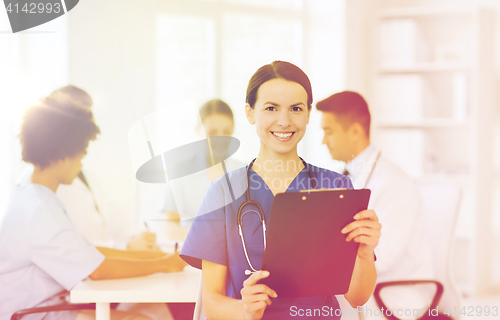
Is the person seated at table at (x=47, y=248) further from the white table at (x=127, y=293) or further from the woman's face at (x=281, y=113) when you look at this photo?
the woman's face at (x=281, y=113)

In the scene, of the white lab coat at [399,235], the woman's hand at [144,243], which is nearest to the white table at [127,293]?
the woman's hand at [144,243]

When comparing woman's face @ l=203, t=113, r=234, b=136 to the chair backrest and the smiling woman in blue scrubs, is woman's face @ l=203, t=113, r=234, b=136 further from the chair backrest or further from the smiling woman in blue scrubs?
the chair backrest

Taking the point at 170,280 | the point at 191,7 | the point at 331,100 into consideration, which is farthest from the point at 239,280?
the point at 191,7

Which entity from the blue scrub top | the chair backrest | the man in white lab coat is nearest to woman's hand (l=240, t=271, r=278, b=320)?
the blue scrub top

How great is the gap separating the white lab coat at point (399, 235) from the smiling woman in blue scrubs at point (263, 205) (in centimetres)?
50

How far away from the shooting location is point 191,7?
2.80m

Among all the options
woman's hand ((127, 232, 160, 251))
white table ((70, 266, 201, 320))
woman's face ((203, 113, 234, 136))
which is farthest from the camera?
woman's face ((203, 113, 234, 136))

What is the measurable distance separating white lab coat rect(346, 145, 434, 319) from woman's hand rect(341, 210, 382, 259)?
2.07 ft

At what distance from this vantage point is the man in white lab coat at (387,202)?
4.98 feet

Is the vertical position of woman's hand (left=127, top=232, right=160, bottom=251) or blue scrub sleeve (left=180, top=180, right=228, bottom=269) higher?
blue scrub sleeve (left=180, top=180, right=228, bottom=269)

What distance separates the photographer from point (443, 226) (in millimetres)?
1666

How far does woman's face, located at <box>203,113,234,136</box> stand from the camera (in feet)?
5.21

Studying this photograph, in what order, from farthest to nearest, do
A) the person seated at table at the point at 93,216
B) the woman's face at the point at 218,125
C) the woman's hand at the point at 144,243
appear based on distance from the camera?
1. the person seated at table at the point at 93,216
2. the woman's face at the point at 218,125
3. the woman's hand at the point at 144,243

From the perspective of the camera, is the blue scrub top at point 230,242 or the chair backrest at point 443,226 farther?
the chair backrest at point 443,226
